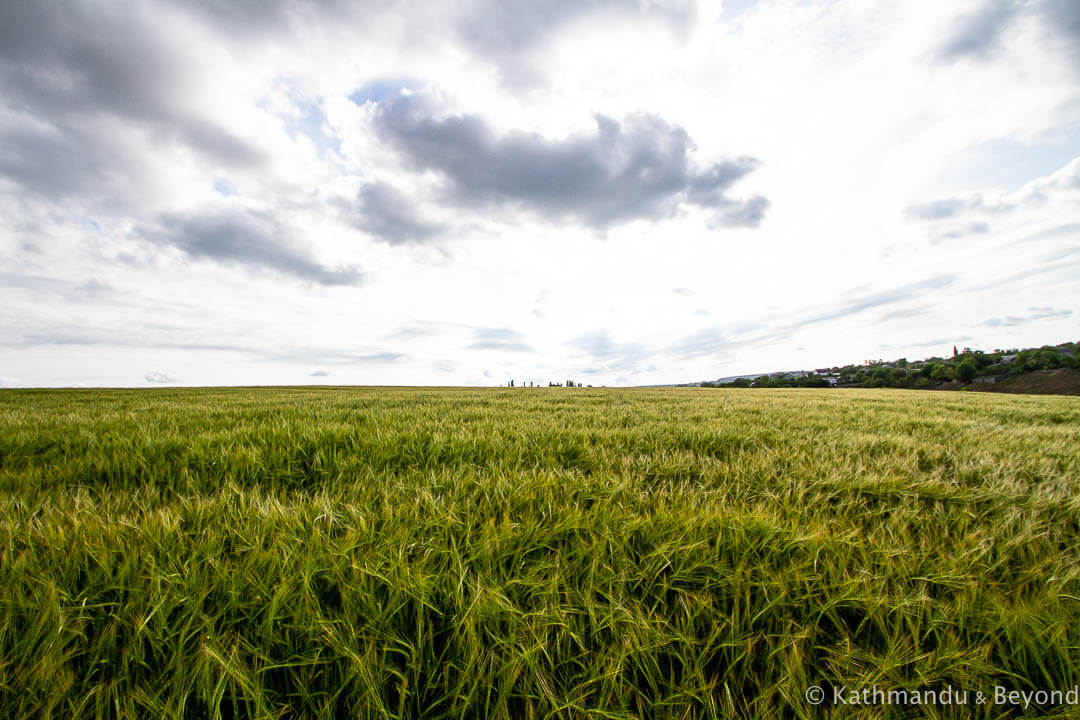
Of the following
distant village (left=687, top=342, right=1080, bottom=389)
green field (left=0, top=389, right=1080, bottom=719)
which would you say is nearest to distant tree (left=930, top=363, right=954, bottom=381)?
distant village (left=687, top=342, right=1080, bottom=389)

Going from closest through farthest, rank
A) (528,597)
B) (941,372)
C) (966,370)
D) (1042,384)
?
(528,597) < (1042,384) < (966,370) < (941,372)

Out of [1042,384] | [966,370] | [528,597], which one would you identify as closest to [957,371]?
[966,370]

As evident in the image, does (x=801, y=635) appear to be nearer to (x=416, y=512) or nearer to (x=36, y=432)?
(x=416, y=512)

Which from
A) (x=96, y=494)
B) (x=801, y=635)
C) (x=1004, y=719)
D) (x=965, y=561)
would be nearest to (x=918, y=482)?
(x=965, y=561)

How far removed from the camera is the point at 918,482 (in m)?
2.51

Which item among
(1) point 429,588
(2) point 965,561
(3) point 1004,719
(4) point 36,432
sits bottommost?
(3) point 1004,719

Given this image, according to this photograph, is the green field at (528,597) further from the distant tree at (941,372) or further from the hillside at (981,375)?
the distant tree at (941,372)

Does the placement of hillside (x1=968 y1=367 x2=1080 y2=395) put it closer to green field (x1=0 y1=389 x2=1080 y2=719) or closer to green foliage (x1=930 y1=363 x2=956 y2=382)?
green foliage (x1=930 y1=363 x2=956 y2=382)

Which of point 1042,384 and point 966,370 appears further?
point 966,370

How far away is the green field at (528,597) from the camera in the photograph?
992mm

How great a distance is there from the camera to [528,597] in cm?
132

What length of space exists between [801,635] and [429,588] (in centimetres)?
116

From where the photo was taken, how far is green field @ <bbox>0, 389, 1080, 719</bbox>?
0.99 metres

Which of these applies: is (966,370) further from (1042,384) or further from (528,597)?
(528,597)
